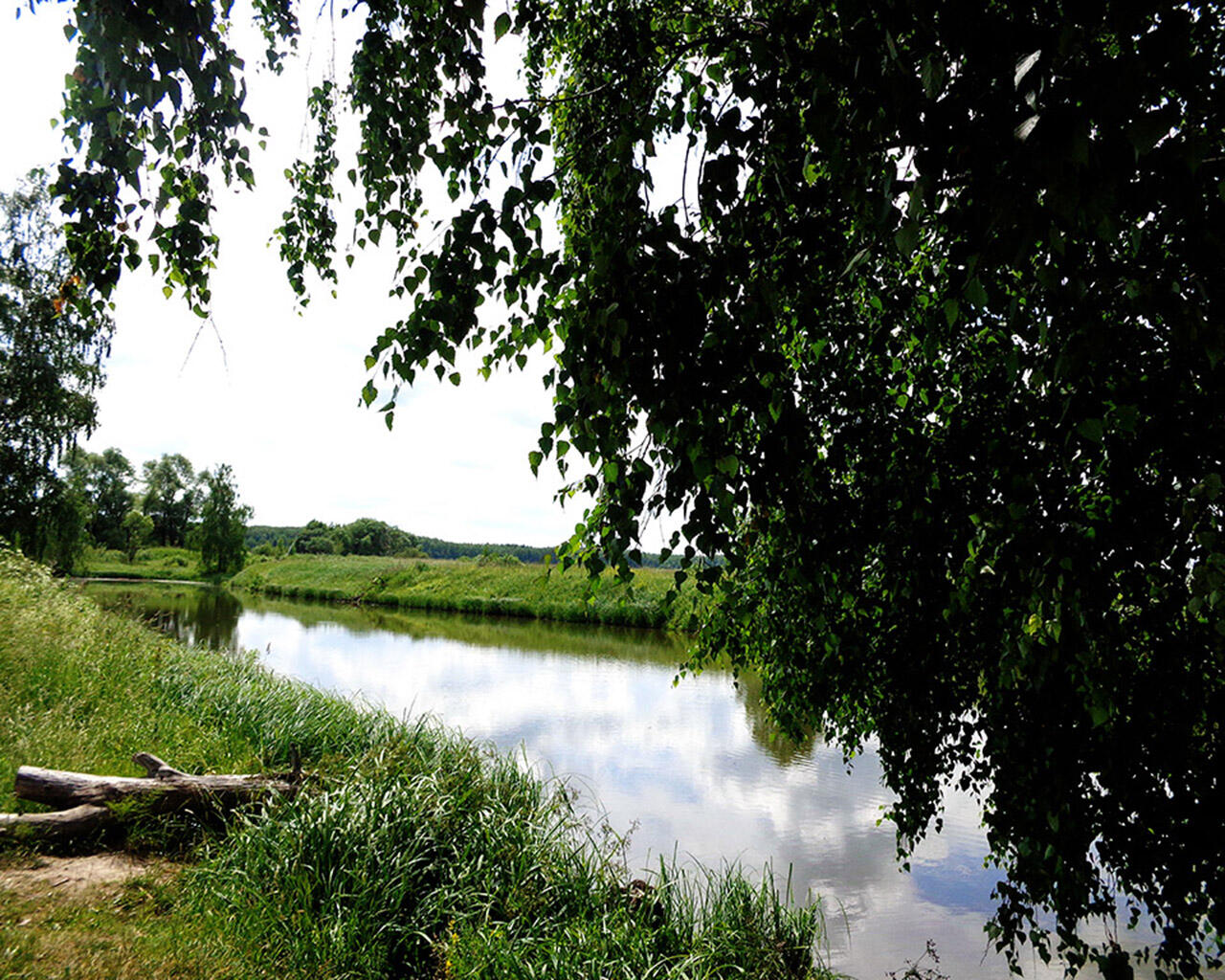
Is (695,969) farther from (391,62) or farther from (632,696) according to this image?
(632,696)

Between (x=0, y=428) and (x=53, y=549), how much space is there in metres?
4.66

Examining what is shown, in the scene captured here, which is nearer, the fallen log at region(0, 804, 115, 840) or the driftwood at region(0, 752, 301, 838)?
the fallen log at region(0, 804, 115, 840)

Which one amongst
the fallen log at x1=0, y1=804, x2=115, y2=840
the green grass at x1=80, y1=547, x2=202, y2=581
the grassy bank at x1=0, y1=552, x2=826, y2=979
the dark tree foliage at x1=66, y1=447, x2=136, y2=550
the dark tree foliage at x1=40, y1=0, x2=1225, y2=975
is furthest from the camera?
the dark tree foliage at x1=66, y1=447, x2=136, y2=550

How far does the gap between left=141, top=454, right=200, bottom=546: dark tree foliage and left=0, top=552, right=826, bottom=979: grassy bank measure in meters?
61.9

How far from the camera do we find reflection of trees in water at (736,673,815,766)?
342 inches

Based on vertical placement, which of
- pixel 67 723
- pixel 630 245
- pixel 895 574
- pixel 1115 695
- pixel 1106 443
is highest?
pixel 630 245

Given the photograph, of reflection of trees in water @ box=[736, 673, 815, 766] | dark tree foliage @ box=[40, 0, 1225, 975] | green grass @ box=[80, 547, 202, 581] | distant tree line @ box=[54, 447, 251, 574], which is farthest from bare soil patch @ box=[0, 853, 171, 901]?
green grass @ box=[80, 547, 202, 581]

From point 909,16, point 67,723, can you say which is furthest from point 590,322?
point 67,723

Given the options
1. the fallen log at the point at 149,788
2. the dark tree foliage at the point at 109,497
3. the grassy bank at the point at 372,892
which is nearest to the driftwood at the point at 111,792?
the fallen log at the point at 149,788

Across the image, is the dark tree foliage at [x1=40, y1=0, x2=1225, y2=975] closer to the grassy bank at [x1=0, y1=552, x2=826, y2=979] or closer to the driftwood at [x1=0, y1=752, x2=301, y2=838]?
the grassy bank at [x1=0, y1=552, x2=826, y2=979]

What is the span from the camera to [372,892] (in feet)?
12.2

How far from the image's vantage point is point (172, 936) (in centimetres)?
314

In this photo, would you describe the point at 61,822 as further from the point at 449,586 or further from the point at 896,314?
the point at 449,586

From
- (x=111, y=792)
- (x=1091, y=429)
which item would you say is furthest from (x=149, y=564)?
(x=1091, y=429)
